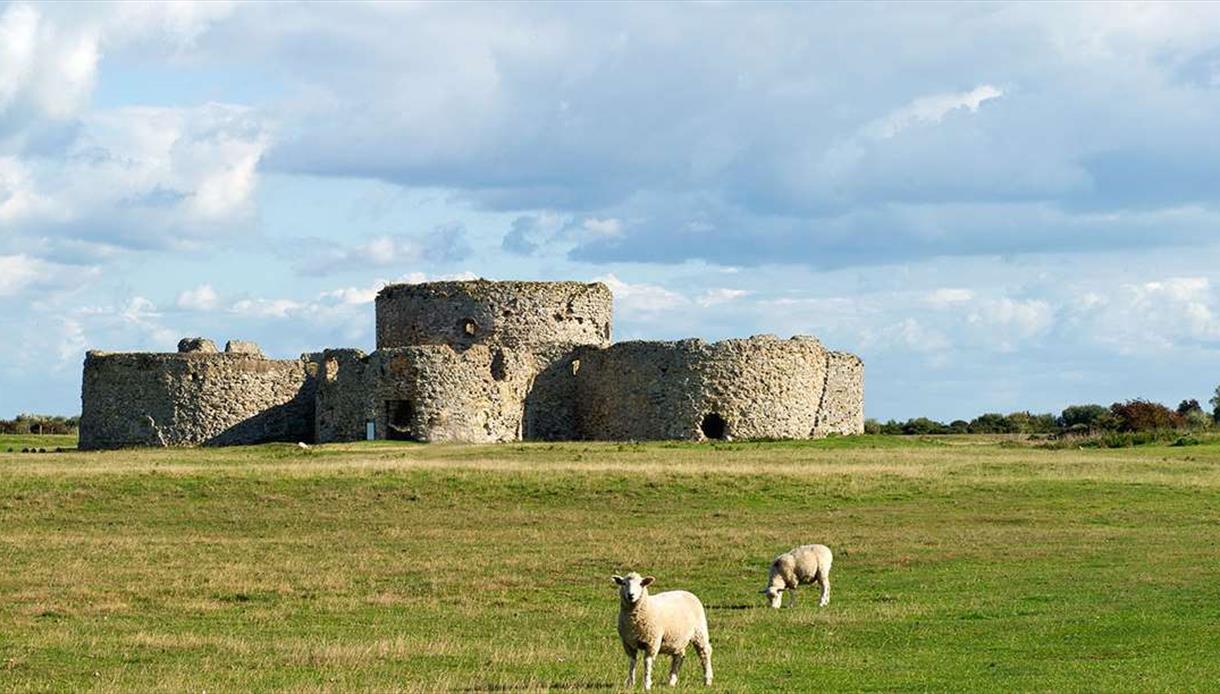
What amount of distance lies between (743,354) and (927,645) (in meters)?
38.9

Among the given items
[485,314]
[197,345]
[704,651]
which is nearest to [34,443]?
[197,345]

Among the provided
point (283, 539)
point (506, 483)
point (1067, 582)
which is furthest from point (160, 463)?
point (1067, 582)

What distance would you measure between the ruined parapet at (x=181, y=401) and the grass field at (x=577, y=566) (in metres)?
7.56

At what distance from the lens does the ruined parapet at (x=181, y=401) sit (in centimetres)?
5441

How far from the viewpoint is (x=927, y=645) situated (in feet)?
56.4

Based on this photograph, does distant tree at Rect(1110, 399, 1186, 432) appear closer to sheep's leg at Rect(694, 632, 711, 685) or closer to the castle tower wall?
the castle tower wall

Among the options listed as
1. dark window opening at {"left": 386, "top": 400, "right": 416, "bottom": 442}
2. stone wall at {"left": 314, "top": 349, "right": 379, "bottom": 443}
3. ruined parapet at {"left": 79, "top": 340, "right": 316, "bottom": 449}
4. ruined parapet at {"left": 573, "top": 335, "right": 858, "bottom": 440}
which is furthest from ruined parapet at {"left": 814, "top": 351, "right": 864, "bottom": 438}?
ruined parapet at {"left": 79, "top": 340, "right": 316, "bottom": 449}

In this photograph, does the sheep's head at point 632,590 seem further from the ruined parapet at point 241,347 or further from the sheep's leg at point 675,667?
the ruined parapet at point 241,347

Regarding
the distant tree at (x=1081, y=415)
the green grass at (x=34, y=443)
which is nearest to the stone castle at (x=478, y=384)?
the green grass at (x=34, y=443)

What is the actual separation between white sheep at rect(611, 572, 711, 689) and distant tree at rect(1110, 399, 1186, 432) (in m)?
54.1

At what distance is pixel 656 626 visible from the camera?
47.2 feet

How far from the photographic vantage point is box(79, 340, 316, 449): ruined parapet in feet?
178

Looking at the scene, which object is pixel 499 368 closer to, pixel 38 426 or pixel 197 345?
pixel 197 345

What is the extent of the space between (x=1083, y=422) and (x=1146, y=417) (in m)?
16.0
